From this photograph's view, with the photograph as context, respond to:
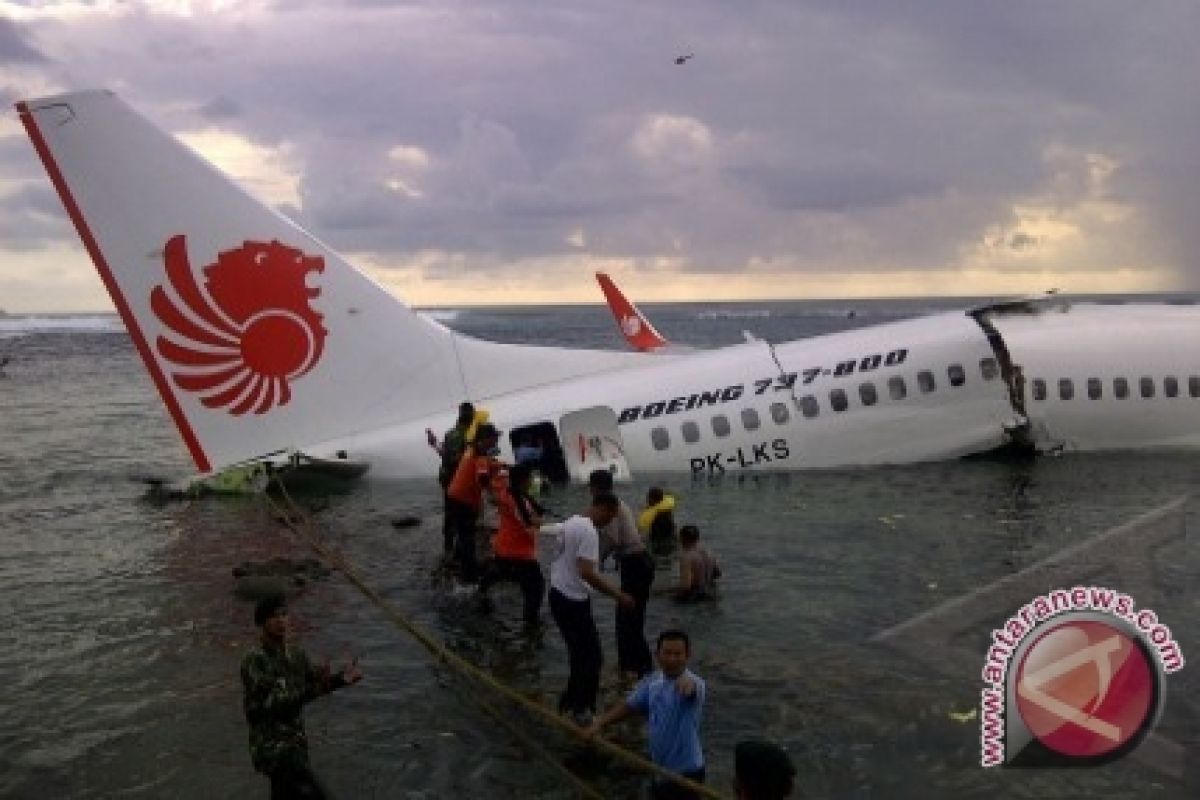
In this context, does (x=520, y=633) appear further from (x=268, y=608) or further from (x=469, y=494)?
(x=268, y=608)

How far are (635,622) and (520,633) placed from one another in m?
2.43

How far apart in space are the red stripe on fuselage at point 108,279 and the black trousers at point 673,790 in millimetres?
13043

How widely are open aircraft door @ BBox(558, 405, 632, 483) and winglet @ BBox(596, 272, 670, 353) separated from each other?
21786 millimetres

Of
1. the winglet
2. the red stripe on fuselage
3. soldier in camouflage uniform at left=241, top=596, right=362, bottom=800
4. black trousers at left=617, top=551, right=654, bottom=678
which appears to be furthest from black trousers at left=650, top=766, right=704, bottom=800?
the winglet

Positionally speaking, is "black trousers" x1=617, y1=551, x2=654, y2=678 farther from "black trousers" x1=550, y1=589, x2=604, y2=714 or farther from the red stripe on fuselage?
the red stripe on fuselage

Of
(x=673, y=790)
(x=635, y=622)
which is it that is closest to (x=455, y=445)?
(x=635, y=622)

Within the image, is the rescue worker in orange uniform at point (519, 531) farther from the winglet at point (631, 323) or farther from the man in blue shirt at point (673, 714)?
the winglet at point (631, 323)

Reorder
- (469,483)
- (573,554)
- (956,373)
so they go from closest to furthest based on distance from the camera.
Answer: (573,554) → (469,483) → (956,373)

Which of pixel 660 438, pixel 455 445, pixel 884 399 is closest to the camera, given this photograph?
pixel 455 445

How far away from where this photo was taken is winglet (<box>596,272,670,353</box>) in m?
42.9

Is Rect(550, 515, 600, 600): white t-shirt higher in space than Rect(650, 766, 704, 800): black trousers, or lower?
higher

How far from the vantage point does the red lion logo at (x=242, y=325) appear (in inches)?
715

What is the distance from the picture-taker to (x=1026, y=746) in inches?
360

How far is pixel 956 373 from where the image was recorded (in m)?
20.9
